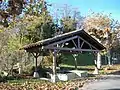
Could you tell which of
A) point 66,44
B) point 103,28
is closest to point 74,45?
point 66,44

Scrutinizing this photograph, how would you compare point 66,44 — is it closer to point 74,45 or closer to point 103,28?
point 74,45

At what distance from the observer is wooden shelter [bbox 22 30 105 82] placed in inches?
1001

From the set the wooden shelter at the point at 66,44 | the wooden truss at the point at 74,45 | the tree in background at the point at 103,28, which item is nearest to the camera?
the wooden shelter at the point at 66,44

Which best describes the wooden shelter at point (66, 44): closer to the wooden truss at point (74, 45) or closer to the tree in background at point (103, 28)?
the wooden truss at point (74, 45)

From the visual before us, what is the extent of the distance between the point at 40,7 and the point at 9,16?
91.4 inches

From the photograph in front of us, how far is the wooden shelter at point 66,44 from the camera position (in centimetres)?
2542

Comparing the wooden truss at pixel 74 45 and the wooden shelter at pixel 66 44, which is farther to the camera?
the wooden truss at pixel 74 45

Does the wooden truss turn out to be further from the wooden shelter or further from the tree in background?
the tree in background

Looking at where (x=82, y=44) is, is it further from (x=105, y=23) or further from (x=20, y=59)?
(x=105, y=23)

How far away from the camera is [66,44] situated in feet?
93.3

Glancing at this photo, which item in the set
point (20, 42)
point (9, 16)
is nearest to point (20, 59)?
point (20, 42)

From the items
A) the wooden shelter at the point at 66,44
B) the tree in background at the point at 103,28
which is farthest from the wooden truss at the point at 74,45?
the tree in background at the point at 103,28

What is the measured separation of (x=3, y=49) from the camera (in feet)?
86.3

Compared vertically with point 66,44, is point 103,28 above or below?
above
